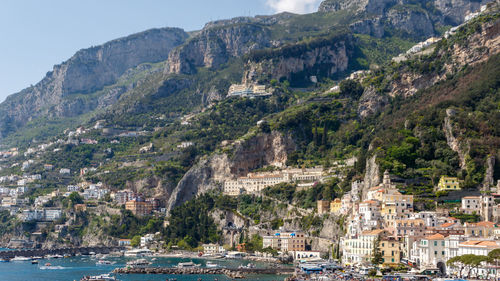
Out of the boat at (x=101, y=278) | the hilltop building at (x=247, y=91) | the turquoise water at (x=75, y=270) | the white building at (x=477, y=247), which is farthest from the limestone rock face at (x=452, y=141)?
the hilltop building at (x=247, y=91)

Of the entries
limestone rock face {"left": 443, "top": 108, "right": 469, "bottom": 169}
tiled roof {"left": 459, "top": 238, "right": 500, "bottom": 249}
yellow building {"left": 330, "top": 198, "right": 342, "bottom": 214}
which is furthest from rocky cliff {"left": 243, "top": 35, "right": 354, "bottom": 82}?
tiled roof {"left": 459, "top": 238, "right": 500, "bottom": 249}

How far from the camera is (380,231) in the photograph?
295 feet

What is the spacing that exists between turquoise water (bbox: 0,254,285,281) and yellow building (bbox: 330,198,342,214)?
14.3 meters

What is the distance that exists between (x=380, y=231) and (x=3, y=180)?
133m

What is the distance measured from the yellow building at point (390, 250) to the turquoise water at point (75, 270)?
42.7 ft

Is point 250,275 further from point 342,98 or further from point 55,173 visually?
point 55,173

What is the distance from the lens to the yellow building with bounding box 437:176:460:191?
97.4m

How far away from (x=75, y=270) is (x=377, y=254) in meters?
48.6

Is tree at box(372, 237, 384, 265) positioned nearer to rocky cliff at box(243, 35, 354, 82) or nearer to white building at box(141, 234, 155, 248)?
white building at box(141, 234, 155, 248)

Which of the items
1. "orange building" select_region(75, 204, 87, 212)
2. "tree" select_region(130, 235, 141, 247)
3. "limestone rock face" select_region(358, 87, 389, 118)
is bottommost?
"tree" select_region(130, 235, 141, 247)

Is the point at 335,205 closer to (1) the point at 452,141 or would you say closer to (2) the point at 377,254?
(1) the point at 452,141

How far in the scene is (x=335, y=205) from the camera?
115 meters

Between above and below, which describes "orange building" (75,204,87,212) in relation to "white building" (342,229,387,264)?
above

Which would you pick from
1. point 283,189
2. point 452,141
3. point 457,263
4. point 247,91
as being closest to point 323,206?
point 283,189
